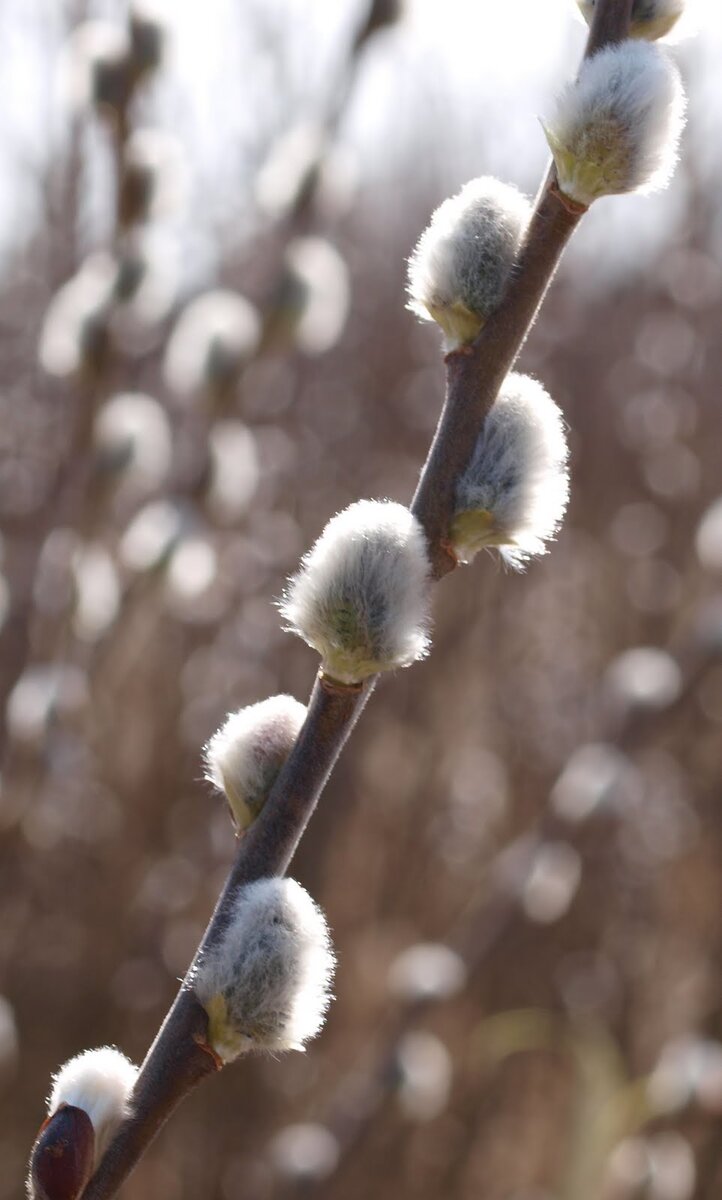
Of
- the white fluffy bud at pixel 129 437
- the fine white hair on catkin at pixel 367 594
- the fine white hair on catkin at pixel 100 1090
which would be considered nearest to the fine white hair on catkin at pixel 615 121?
the fine white hair on catkin at pixel 367 594

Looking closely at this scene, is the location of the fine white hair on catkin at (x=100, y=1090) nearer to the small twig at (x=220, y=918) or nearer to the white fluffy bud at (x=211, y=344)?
the small twig at (x=220, y=918)

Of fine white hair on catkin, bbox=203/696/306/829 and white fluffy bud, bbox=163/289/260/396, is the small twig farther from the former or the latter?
white fluffy bud, bbox=163/289/260/396

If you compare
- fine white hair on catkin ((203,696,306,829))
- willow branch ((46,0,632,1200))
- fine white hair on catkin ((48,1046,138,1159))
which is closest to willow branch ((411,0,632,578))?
willow branch ((46,0,632,1200))

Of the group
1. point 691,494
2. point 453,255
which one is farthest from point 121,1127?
point 691,494

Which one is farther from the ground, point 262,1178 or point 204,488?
point 204,488

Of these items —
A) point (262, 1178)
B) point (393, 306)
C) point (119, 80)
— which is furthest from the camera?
point (393, 306)

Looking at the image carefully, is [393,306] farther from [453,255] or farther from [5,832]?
[453,255]
